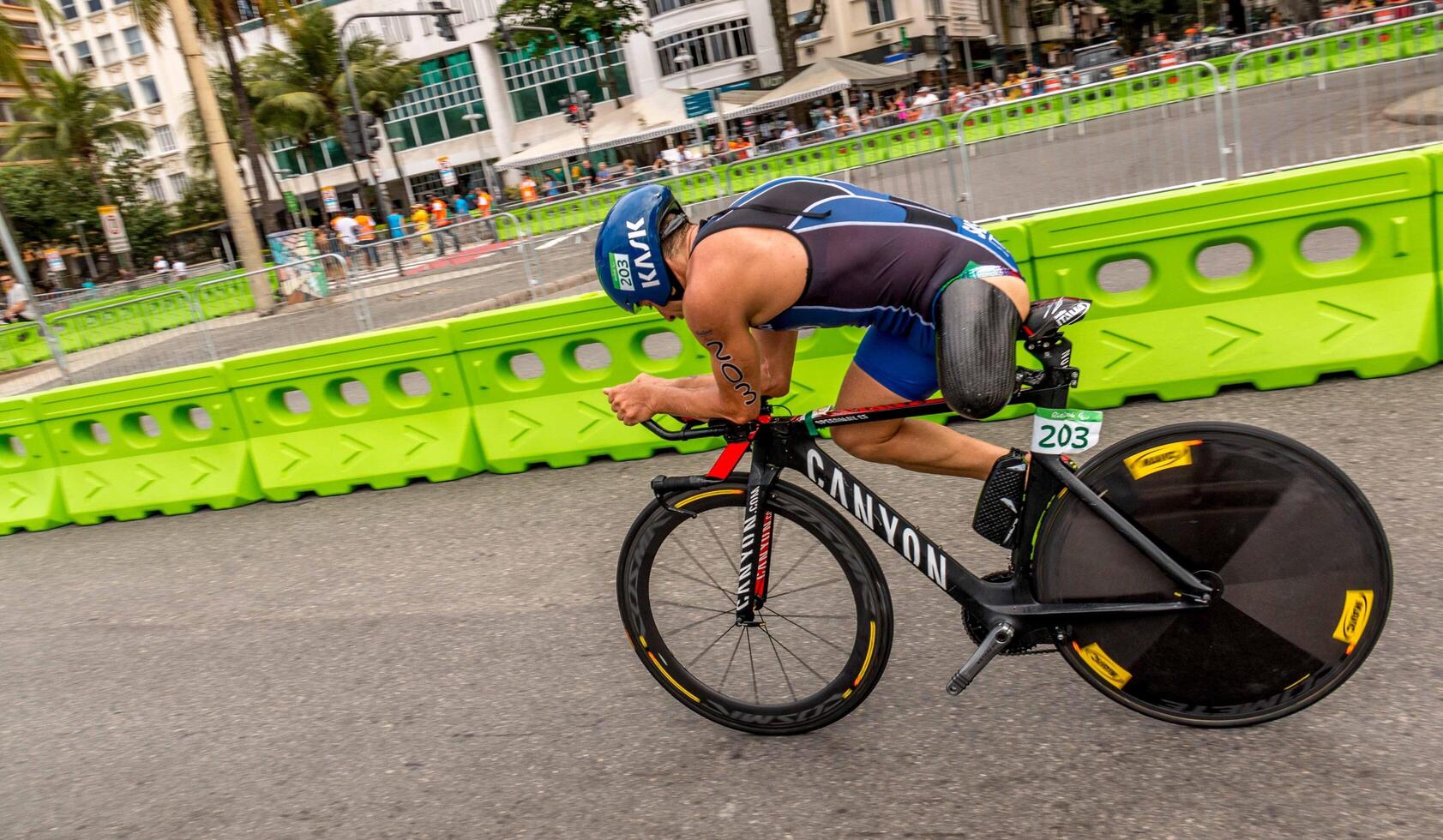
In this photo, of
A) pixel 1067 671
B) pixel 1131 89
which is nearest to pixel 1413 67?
pixel 1131 89

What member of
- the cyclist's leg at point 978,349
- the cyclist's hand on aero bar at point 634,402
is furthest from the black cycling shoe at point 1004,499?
the cyclist's hand on aero bar at point 634,402

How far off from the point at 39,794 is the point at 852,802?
2.99m

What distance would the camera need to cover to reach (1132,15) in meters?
70.2

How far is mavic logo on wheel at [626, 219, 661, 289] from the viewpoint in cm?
283

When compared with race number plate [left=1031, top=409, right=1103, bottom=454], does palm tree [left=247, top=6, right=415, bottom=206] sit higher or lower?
higher

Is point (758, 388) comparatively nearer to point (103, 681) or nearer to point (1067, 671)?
point (1067, 671)

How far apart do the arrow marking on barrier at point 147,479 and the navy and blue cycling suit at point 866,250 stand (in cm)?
647

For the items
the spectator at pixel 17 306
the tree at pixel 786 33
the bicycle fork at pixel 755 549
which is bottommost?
the bicycle fork at pixel 755 549

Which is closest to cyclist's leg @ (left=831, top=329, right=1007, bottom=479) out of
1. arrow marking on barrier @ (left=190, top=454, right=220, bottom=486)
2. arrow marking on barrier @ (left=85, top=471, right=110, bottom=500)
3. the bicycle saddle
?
the bicycle saddle

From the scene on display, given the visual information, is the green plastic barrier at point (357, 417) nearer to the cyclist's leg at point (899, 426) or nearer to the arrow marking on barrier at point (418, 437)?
the arrow marking on barrier at point (418, 437)

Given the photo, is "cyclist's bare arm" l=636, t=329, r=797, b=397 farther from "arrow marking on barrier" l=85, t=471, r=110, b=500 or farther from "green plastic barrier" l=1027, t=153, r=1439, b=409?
"arrow marking on barrier" l=85, t=471, r=110, b=500

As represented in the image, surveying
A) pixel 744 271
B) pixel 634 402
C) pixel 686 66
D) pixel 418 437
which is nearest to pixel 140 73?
pixel 686 66

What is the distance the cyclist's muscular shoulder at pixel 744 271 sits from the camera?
109 inches

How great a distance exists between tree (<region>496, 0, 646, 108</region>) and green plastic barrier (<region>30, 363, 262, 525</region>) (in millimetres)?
45649
